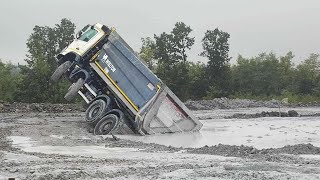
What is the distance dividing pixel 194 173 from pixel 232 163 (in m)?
1.20

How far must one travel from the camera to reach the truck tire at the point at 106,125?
12516 millimetres

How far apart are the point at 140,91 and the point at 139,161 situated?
5931mm

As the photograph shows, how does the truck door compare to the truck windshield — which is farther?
the truck windshield

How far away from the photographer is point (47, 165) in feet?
21.3

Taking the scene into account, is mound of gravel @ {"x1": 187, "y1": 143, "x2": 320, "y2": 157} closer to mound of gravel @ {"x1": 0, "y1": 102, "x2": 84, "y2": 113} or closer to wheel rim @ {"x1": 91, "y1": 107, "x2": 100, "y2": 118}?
wheel rim @ {"x1": 91, "y1": 107, "x2": 100, "y2": 118}

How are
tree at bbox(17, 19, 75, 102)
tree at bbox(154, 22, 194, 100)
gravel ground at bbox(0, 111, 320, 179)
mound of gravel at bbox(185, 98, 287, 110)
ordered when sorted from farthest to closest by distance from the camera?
tree at bbox(154, 22, 194, 100) → tree at bbox(17, 19, 75, 102) → mound of gravel at bbox(185, 98, 287, 110) → gravel ground at bbox(0, 111, 320, 179)

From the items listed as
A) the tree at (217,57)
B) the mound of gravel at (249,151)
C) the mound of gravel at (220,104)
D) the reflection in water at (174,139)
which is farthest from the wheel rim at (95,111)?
the tree at (217,57)

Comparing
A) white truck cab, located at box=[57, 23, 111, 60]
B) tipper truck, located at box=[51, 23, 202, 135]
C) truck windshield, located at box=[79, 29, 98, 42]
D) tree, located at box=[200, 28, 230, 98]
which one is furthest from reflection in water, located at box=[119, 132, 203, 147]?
tree, located at box=[200, 28, 230, 98]

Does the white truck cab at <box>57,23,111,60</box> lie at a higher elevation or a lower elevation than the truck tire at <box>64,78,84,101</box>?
higher

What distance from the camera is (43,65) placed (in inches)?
1439

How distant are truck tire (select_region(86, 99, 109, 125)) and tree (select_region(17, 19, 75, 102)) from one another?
21.7 m

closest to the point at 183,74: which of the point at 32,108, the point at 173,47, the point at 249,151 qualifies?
the point at 173,47

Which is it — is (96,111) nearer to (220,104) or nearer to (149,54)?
(220,104)

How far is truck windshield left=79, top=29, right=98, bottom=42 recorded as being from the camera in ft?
46.1
